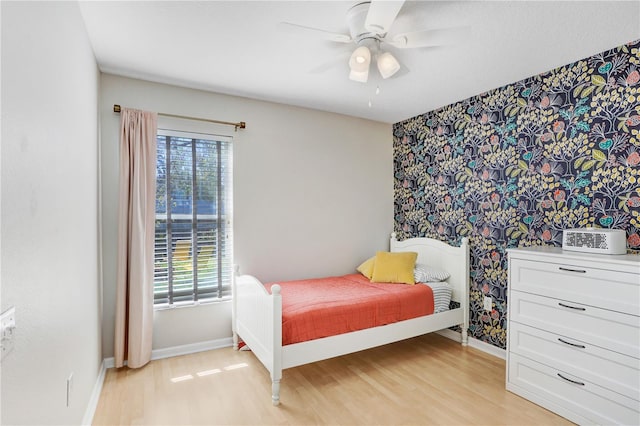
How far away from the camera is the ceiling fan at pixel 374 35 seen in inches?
70.6

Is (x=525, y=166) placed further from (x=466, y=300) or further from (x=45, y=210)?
(x=45, y=210)

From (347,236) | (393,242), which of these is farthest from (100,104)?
(393,242)

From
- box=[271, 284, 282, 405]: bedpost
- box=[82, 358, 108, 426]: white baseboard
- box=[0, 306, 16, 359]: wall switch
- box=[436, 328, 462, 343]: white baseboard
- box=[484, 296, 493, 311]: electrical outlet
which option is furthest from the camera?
box=[436, 328, 462, 343]: white baseboard

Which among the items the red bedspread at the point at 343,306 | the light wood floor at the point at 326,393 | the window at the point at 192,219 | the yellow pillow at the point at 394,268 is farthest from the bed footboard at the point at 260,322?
the yellow pillow at the point at 394,268

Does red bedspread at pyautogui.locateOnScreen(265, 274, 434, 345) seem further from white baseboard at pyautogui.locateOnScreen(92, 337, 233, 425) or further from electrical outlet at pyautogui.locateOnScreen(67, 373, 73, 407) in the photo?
electrical outlet at pyautogui.locateOnScreen(67, 373, 73, 407)

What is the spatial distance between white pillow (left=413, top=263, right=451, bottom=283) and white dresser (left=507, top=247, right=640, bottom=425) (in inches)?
36.6

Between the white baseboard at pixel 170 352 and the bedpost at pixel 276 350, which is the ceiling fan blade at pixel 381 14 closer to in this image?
the bedpost at pixel 276 350

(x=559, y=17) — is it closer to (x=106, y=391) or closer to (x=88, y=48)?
(x=88, y=48)

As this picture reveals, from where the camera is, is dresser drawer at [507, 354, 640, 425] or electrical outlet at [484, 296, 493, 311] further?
electrical outlet at [484, 296, 493, 311]

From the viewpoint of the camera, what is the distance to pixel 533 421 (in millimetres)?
2223

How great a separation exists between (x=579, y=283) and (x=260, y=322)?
225 centimetres

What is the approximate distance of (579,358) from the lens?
7.25ft

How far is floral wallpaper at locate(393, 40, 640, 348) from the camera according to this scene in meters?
2.43

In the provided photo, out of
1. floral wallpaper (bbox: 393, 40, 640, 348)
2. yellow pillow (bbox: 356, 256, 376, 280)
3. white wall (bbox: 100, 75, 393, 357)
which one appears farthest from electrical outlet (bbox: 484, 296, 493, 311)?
white wall (bbox: 100, 75, 393, 357)
